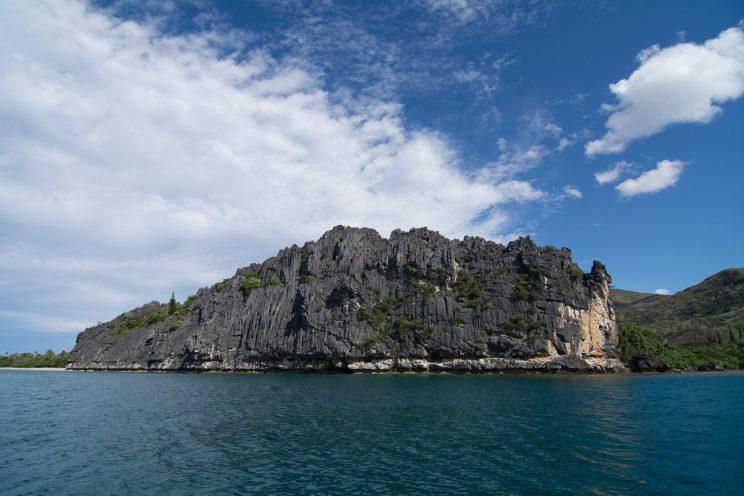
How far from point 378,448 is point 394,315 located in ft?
329

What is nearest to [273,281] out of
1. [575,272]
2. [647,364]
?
[575,272]

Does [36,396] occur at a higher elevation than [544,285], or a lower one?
lower

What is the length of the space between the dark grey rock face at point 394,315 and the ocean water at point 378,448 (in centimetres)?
6464

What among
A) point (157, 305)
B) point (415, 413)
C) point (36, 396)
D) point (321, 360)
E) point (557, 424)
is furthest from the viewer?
point (157, 305)

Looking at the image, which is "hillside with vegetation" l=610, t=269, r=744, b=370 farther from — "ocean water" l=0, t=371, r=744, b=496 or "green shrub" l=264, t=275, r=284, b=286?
"green shrub" l=264, t=275, r=284, b=286

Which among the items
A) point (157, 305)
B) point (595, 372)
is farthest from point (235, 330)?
point (595, 372)

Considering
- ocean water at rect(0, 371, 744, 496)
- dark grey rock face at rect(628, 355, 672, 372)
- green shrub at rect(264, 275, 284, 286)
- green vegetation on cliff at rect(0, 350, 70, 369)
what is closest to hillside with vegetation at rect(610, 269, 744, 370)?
dark grey rock face at rect(628, 355, 672, 372)

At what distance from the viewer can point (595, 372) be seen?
11131cm

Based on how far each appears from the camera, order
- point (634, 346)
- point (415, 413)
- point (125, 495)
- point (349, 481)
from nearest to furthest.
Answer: point (125, 495), point (349, 481), point (415, 413), point (634, 346)

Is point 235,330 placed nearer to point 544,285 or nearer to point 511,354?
point 511,354

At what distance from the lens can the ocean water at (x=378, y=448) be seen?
20.8 metres

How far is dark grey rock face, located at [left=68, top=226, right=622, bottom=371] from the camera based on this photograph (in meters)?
113

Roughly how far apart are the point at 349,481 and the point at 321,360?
10308cm

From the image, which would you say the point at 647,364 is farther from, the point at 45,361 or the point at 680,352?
the point at 45,361
